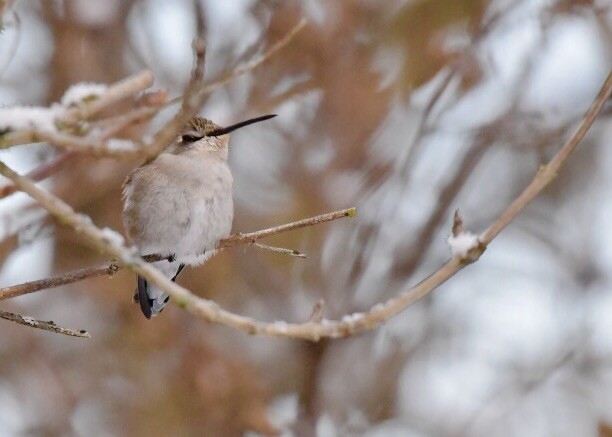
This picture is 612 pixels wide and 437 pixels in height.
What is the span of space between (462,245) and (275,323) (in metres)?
0.43

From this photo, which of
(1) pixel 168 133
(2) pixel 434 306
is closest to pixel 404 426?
(2) pixel 434 306

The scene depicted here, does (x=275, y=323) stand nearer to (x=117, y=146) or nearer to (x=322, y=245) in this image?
(x=117, y=146)

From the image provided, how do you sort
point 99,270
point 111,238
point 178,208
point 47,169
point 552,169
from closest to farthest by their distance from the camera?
point 111,238
point 552,169
point 47,169
point 99,270
point 178,208

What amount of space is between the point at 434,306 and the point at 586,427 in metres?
1.62

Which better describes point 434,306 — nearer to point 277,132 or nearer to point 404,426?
point 404,426

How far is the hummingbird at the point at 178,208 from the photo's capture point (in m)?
4.10

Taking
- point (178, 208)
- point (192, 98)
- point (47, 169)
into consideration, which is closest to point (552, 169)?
point (192, 98)

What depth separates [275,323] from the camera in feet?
5.79

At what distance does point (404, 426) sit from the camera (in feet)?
23.1

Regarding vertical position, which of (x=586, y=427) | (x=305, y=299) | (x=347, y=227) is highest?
(x=347, y=227)

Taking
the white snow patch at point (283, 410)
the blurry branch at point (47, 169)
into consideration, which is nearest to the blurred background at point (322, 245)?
the white snow patch at point (283, 410)

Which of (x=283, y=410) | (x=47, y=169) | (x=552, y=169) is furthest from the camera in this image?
(x=283, y=410)

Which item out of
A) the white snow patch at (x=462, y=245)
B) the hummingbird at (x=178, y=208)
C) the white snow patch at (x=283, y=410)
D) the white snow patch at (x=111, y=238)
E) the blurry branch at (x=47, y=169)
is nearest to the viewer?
the white snow patch at (x=111, y=238)

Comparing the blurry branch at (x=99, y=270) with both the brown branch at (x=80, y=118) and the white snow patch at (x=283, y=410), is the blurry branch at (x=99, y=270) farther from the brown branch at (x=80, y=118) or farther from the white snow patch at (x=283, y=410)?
the white snow patch at (x=283, y=410)
